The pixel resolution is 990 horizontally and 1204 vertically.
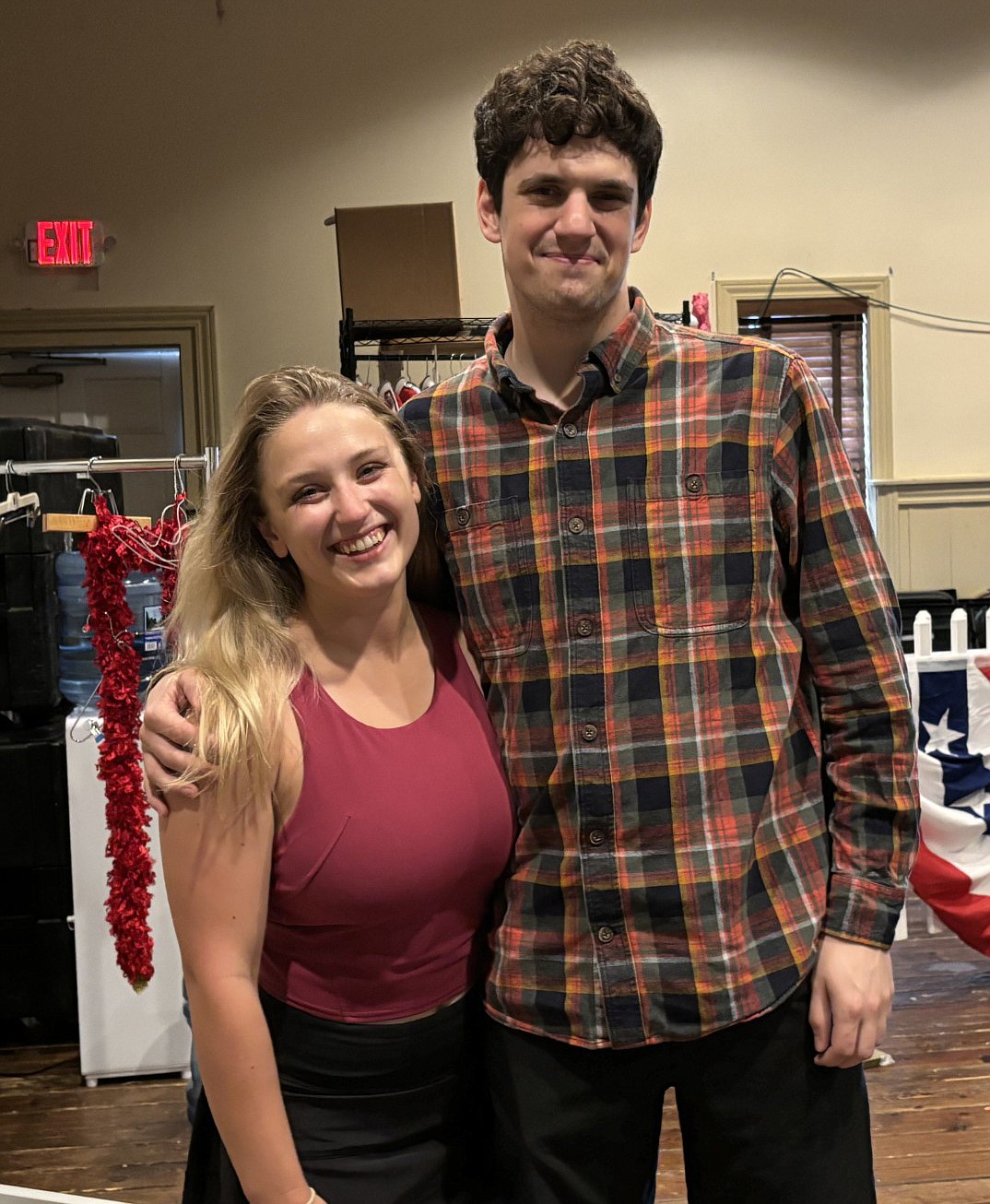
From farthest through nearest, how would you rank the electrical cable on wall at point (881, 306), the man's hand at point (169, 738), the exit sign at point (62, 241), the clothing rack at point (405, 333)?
the electrical cable on wall at point (881, 306) < the exit sign at point (62, 241) < the clothing rack at point (405, 333) < the man's hand at point (169, 738)

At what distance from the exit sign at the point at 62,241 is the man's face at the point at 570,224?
15.4 ft

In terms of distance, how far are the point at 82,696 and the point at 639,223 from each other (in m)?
2.56

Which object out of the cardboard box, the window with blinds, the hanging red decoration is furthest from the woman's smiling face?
the window with blinds

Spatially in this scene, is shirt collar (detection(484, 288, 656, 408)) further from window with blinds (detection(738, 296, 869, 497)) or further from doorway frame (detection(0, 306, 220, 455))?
window with blinds (detection(738, 296, 869, 497))

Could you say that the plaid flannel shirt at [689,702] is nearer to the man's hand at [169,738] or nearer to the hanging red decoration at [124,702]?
the man's hand at [169,738]

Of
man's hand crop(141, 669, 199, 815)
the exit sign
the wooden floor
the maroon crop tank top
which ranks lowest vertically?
the wooden floor

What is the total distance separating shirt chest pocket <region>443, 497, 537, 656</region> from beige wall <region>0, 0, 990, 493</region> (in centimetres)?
433

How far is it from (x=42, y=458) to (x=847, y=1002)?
2.54m

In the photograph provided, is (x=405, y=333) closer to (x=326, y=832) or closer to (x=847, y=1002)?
(x=326, y=832)

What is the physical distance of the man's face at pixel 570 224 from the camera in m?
1.22

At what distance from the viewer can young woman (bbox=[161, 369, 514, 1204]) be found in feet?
3.90

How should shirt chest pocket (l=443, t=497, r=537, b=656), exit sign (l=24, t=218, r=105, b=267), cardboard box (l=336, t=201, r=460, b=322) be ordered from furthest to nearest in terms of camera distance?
exit sign (l=24, t=218, r=105, b=267)
cardboard box (l=336, t=201, r=460, b=322)
shirt chest pocket (l=443, t=497, r=537, b=656)

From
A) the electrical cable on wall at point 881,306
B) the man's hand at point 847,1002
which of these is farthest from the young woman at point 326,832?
the electrical cable on wall at point 881,306

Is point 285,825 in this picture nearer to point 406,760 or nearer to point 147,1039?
point 406,760
